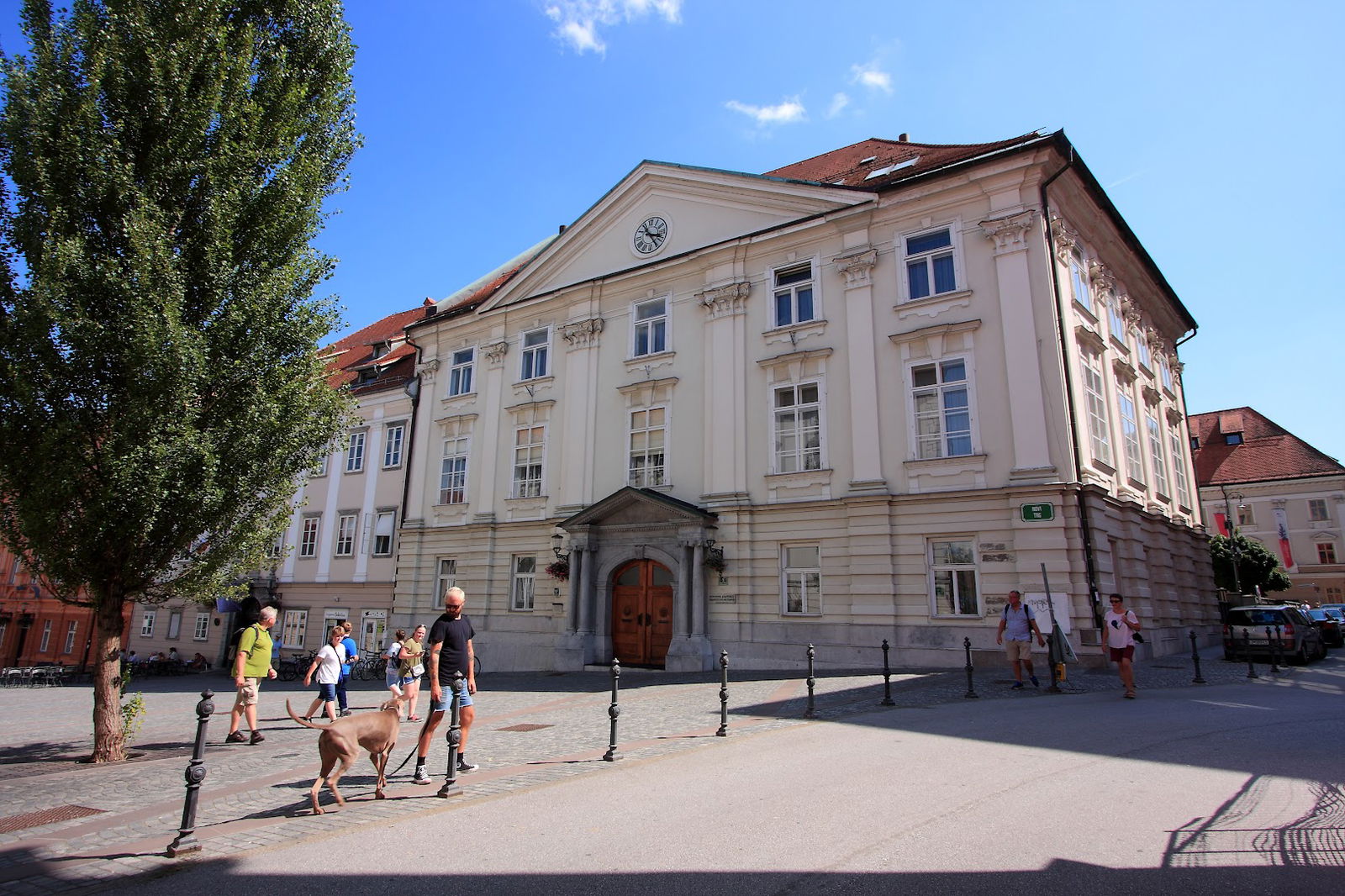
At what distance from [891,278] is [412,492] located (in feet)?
60.0

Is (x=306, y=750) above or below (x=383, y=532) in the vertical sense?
below

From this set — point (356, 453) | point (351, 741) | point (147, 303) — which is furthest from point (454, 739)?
point (356, 453)

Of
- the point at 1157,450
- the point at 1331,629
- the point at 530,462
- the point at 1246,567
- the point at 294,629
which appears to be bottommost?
the point at 294,629

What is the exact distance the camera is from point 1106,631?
41.7 feet

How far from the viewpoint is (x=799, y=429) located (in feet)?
64.8

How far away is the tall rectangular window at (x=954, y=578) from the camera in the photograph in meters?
16.7

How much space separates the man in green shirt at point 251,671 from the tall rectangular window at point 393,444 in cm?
1914

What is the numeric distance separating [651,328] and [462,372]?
8.52 metres

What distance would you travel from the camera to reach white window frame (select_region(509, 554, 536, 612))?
77.3 ft

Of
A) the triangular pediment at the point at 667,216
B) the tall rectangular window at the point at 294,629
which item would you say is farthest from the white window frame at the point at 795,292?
the tall rectangular window at the point at 294,629

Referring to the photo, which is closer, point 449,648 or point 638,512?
point 449,648

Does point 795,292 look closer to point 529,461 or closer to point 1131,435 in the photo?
point 529,461

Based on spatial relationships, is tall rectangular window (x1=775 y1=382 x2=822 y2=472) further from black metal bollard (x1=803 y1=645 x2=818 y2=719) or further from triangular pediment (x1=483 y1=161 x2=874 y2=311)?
black metal bollard (x1=803 y1=645 x2=818 y2=719)

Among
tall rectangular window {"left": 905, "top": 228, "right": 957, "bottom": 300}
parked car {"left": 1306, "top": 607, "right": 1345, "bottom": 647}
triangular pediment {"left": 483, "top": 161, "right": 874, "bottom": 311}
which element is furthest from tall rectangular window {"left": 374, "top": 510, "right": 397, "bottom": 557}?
parked car {"left": 1306, "top": 607, "right": 1345, "bottom": 647}
